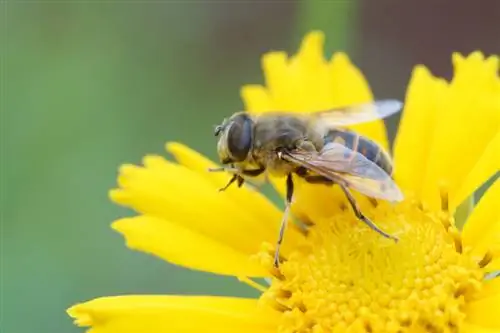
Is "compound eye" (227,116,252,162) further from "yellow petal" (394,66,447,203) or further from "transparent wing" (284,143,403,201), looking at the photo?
"yellow petal" (394,66,447,203)

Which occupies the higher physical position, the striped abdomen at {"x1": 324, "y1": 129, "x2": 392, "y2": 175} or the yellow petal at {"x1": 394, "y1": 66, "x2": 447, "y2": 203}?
the yellow petal at {"x1": 394, "y1": 66, "x2": 447, "y2": 203}

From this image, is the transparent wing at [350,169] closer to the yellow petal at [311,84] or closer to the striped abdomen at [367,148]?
the striped abdomen at [367,148]

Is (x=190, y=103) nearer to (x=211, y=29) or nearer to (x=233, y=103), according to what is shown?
(x=233, y=103)

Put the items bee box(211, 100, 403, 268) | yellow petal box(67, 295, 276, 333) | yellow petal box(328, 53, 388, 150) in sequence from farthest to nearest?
yellow petal box(328, 53, 388, 150), bee box(211, 100, 403, 268), yellow petal box(67, 295, 276, 333)

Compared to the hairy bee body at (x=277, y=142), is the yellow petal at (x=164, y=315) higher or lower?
lower

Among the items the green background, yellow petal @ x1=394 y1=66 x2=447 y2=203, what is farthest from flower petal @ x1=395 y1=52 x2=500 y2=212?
the green background

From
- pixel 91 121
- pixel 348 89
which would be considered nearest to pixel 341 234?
pixel 348 89

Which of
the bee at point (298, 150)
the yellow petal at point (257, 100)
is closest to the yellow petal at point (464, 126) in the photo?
the bee at point (298, 150)
